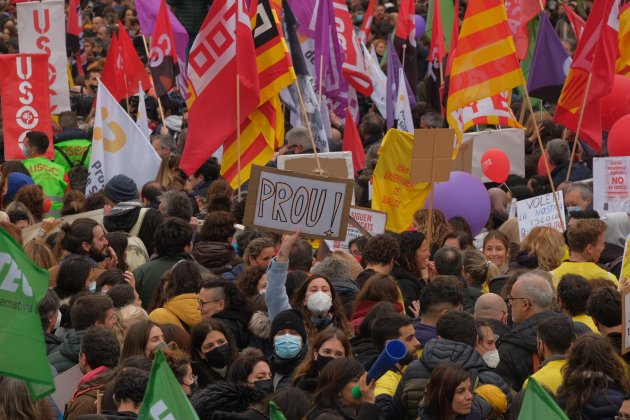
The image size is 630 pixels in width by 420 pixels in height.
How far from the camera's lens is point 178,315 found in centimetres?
890

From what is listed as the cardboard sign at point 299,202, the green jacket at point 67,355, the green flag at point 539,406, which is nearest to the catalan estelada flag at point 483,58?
the cardboard sign at point 299,202

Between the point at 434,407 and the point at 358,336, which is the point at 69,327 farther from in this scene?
the point at 434,407

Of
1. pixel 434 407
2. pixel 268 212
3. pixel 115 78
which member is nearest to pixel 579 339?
pixel 434 407

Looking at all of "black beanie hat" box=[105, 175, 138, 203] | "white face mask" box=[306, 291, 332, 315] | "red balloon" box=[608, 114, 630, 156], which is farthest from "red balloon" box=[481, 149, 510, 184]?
"white face mask" box=[306, 291, 332, 315]

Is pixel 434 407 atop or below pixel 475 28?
below

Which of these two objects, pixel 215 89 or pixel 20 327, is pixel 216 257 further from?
pixel 20 327

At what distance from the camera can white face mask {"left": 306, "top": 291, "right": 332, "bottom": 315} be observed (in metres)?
8.30

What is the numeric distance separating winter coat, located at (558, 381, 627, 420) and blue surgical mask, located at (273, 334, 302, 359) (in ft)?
5.11

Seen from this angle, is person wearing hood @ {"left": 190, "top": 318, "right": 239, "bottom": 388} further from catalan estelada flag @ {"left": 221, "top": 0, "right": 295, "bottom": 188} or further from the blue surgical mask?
catalan estelada flag @ {"left": 221, "top": 0, "right": 295, "bottom": 188}

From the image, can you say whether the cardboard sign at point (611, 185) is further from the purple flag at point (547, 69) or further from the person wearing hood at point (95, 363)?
the person wearing hood at point (95, 363)

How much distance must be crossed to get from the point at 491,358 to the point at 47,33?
9152 mm

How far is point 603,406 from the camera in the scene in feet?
23.0

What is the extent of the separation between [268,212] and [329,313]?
1239 millimetres

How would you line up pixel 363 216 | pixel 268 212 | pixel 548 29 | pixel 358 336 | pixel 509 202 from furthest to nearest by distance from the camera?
pixel 548 29
pixel 509 202
pixel 363 216
pixel 268 212
pixel 358 336
